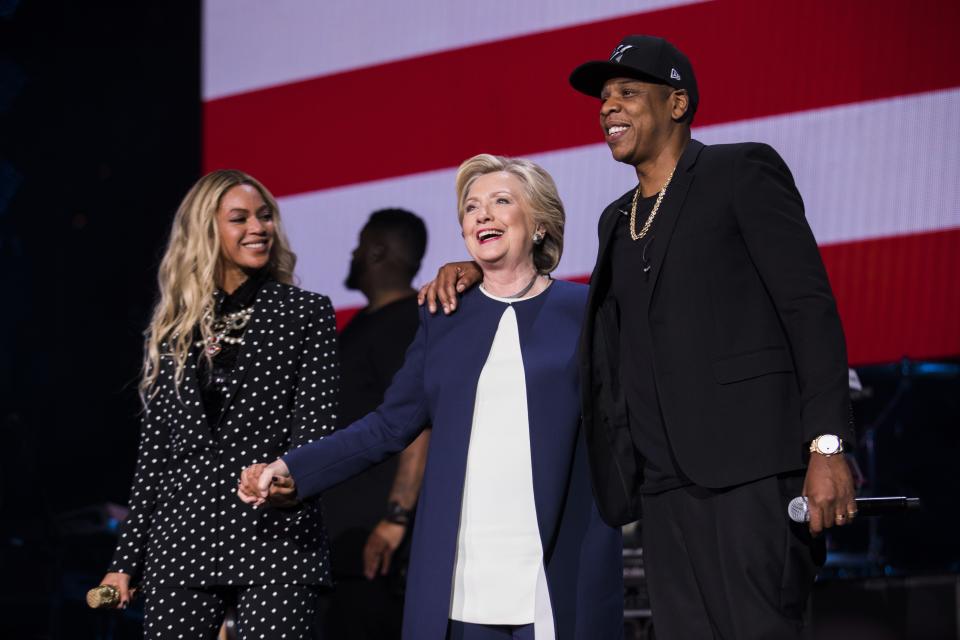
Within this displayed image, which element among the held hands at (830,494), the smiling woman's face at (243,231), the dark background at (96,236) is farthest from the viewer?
the dark background at (96,236)

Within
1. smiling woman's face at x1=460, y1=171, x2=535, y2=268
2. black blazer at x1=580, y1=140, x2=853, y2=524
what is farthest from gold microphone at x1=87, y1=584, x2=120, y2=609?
black blazer at x1=580, y1=140, x2=853, y2=524

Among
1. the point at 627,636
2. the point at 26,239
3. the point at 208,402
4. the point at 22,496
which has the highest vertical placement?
the point at 26,239

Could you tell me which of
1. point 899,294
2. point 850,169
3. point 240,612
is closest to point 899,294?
point 899,294

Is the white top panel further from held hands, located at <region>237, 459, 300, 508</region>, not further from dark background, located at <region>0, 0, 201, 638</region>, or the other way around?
dark background, located at <region>0, 0, 201, 638</region>

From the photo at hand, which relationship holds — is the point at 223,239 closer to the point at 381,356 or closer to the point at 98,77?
the point at 381,356

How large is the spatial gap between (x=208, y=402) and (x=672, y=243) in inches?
44.0

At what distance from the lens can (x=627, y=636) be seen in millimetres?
3455

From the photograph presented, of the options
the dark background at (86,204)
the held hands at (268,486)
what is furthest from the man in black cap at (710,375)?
the dark background at (86,204)

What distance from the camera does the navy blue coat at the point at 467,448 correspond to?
6.75 feet

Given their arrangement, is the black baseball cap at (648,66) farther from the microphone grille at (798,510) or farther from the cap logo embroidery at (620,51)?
the microphone grille at (798,510)

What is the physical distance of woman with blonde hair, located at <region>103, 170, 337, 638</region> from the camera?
224cm

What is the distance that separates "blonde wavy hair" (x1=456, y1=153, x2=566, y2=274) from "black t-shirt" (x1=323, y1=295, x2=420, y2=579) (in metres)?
1.06

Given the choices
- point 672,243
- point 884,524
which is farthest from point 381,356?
point 884,524

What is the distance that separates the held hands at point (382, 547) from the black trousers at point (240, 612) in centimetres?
71
